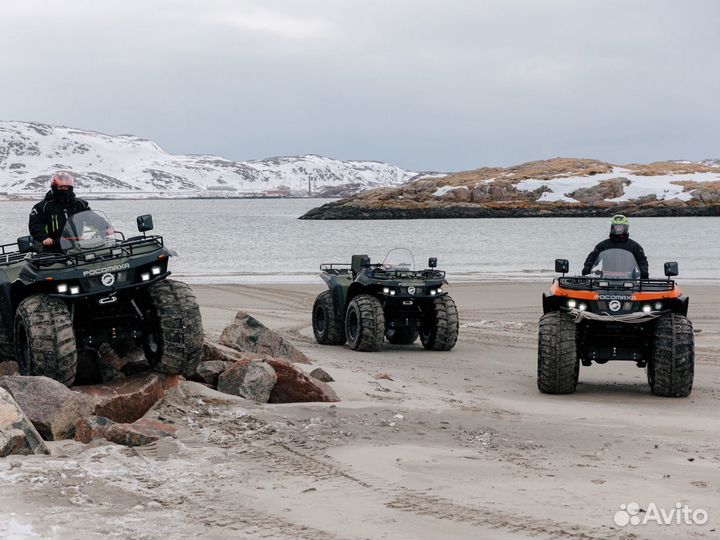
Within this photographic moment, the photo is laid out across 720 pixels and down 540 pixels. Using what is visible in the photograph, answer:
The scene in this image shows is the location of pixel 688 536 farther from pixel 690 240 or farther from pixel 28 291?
pixel 690 240

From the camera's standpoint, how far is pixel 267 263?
45.6m

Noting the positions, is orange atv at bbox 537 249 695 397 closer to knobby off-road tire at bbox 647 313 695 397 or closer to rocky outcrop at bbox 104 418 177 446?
knobby off-road tire at bbox 647 313 695 397

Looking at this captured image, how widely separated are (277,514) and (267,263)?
39.6 meters

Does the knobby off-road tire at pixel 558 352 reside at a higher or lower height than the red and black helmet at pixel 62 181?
lower

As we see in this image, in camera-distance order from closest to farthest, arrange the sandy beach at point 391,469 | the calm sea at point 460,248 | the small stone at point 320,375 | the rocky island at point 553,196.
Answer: the sandy beach at point 391,469
the small stone at point 320,375
the calm sea at point 460,248
the rocky island at point 553,196

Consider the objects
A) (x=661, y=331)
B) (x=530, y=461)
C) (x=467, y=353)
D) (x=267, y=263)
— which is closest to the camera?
(x=530, y=461)

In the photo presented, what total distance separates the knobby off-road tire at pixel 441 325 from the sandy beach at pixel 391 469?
348cm

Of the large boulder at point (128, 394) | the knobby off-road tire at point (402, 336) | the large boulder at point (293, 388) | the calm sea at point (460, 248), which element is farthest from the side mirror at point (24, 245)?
the calm sea at point (460, 248)

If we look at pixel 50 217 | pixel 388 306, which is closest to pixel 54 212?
pixel 50 217

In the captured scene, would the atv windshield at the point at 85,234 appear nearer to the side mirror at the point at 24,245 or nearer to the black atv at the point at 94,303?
the black atv at the point at 94,303

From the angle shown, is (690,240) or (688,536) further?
(690,240)

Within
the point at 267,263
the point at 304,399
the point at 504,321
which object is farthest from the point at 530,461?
the point at 267,263

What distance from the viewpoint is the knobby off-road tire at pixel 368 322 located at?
1537cm

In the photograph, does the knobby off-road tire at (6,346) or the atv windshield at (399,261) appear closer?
the knobby off-road tire at (6,346)
